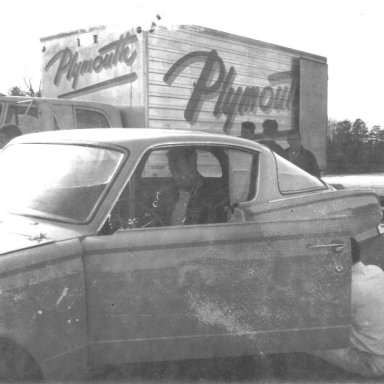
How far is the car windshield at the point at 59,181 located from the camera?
2.94 metres

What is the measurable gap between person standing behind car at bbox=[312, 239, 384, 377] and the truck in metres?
4.37

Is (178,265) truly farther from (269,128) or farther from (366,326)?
(269,128)

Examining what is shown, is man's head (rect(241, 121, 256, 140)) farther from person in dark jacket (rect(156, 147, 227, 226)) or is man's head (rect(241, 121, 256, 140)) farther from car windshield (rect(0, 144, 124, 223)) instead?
car windshield (rect(0, 144, 124, 223))

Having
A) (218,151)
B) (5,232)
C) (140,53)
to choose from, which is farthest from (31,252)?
(140,53)

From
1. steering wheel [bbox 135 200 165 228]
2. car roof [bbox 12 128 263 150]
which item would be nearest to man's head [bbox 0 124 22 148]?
car roof [bbox 12 128 263 150]

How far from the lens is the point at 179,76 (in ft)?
26.2

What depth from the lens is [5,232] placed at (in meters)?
2.73

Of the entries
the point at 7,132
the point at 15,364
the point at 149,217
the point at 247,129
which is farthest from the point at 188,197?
the point at 247,129

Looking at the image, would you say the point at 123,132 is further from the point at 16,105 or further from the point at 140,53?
the point at 140,53

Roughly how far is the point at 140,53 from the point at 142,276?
17.0 feet

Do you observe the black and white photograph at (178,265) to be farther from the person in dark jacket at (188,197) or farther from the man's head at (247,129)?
the man's head at (247,129)

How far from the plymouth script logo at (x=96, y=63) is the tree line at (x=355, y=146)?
1771cm

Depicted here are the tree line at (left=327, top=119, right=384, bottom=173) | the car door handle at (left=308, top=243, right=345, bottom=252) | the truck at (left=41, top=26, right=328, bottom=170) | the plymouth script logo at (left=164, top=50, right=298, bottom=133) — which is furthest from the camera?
the tree line at (left=327, top=119, right=384, bottom=173)

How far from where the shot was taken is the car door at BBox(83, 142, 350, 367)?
107 inches
